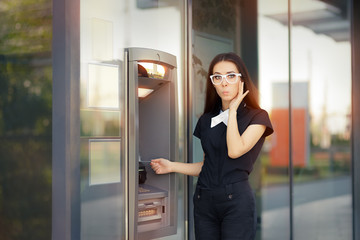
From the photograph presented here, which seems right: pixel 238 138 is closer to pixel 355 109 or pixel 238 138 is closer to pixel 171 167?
pixel 171 167

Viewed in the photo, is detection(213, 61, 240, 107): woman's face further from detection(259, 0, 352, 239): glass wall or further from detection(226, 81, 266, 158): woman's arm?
detection(259, 0, 352, 239): glass wall

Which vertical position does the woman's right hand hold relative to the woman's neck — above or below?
below

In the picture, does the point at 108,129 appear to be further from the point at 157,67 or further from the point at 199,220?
the point at 199,220

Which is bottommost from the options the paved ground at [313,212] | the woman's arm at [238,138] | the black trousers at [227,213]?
the paved ground at [313,212]

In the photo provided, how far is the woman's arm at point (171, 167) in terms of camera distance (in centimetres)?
326

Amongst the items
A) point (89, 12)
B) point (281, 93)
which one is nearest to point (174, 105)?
point (89, 12)

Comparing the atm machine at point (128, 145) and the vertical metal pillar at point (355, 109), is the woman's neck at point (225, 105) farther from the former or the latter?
the vertical metal pillar at point (355, 109)

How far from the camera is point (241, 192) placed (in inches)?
110

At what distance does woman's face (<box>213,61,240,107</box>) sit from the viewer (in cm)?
291

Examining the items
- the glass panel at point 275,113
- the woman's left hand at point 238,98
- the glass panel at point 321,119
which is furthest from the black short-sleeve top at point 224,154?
the glass panel at point 321,119

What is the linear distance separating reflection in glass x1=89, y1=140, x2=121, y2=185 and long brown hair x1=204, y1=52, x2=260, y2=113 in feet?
1.96

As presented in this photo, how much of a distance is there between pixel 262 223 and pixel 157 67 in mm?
2518

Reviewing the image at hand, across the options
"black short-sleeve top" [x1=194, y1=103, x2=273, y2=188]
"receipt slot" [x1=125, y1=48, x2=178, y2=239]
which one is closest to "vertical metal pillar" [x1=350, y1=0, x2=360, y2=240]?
"receipt slot" [x1=125, y1=48, x2=178, y2=239]

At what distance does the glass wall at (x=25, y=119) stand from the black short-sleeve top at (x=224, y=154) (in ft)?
2.89
